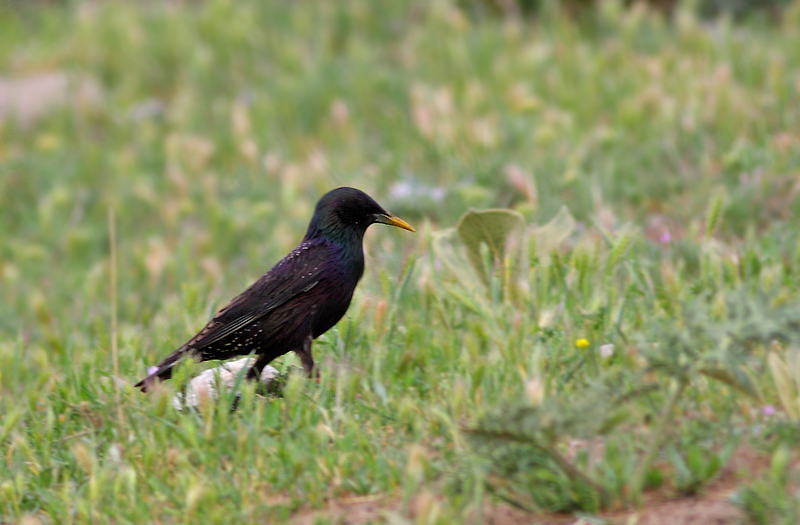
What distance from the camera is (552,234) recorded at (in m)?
4.06

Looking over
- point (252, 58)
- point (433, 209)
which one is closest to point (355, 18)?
point (252, 58)

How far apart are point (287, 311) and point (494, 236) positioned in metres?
1.01

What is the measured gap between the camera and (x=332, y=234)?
3609mm

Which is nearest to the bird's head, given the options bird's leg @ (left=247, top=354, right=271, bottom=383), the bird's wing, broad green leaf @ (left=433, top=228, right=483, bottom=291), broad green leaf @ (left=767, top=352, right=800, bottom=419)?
the bird's wing

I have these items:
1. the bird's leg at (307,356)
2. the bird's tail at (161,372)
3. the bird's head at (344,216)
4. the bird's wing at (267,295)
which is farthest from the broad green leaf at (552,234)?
the bird's tail at (161,372)

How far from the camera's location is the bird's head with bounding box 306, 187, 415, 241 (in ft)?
11.9

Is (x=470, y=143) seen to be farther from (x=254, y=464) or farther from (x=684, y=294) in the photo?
(x=254, y=464)

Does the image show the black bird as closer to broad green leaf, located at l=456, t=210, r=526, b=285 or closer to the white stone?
the white stone

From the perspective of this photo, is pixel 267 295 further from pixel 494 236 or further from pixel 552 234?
pixel 552 234

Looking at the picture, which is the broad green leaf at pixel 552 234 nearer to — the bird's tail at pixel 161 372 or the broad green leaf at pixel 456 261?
the broad green leaf at pixel 456 261

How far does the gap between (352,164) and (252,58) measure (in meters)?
2.48

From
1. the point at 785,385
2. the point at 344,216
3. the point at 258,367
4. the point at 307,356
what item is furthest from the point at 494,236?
the point at 785,385

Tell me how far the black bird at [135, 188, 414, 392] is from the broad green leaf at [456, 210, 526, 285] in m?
0.58

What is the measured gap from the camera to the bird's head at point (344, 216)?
3.62 m
